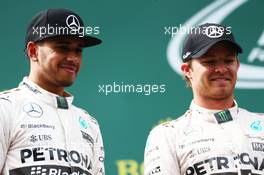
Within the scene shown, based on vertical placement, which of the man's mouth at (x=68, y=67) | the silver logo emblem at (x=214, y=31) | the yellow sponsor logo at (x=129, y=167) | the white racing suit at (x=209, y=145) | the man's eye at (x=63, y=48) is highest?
the silver logo emblem at (x=214, y=31)

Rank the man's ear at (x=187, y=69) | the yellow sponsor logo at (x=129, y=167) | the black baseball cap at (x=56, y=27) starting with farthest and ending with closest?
the yellow sponsor logo at (x=129, y=167) < the man's ear at (x=187, y=69) < the black baseball cap at (x=56, y=27)

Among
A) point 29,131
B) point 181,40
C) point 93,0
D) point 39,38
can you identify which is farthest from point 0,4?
point 29,131

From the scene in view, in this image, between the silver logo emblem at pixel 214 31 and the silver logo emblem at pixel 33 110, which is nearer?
the silver logo emblem at pixel 33 110

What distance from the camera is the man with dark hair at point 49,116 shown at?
227cm

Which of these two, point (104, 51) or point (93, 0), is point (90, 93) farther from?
point (93, 0)

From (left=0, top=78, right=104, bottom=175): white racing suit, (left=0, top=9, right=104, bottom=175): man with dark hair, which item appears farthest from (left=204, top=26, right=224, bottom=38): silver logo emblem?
(left=0, top=78, right=104, bottom=175): white racing suit

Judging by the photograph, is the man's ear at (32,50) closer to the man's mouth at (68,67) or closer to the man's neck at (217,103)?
the man's mouth at (68,67)

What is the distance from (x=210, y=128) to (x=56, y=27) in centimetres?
69

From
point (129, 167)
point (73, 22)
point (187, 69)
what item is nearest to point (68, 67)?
point (73, 22)

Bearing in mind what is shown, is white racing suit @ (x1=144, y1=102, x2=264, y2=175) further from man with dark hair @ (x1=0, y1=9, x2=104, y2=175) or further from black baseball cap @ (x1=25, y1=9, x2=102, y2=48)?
black baseball cap @ (x1=25, y1=9, x2=102, y2=48)

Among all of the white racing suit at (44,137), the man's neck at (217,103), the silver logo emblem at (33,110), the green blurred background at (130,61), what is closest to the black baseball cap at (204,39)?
the man's neck at (217,103)

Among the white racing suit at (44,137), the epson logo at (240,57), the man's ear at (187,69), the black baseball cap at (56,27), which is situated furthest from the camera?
the epson logo at (240,57)

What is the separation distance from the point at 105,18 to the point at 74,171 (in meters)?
1.64

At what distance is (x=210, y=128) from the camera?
251cm
